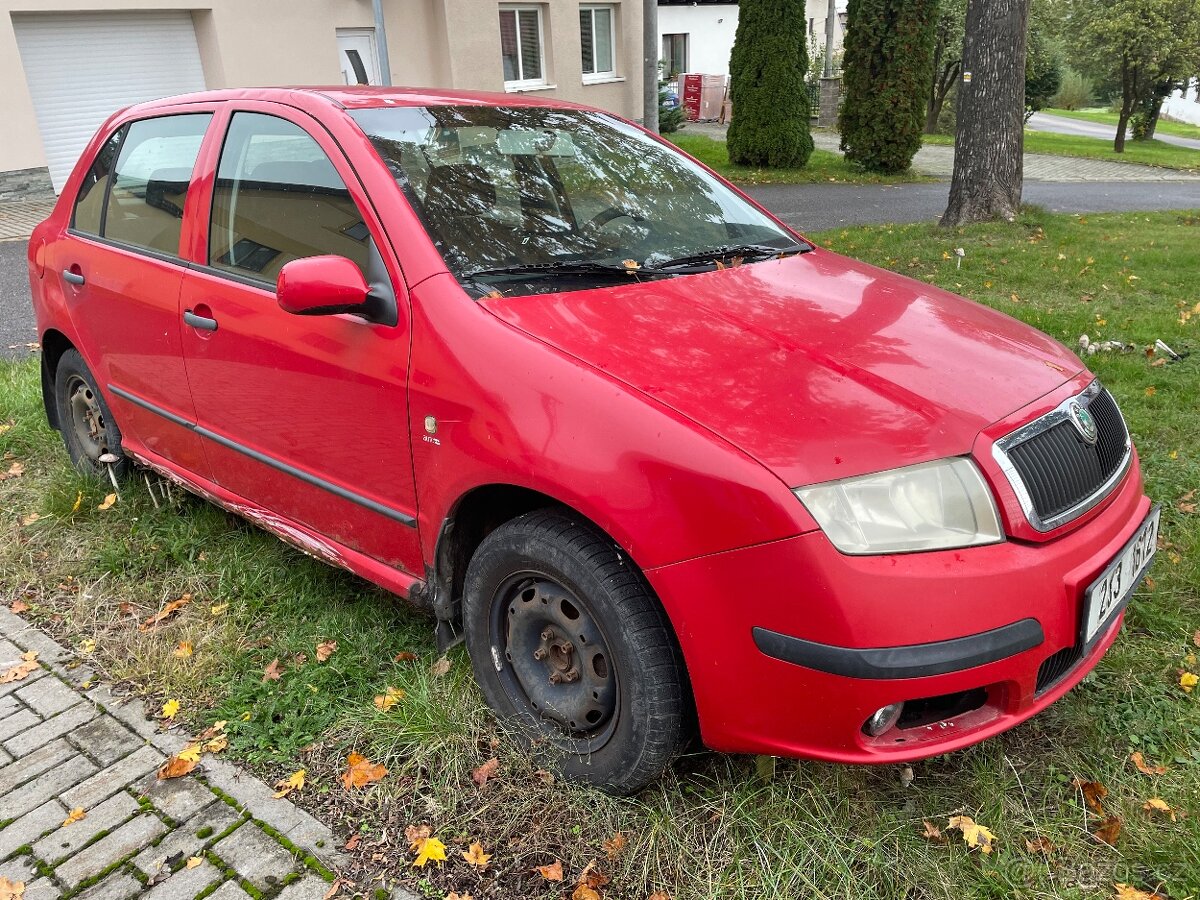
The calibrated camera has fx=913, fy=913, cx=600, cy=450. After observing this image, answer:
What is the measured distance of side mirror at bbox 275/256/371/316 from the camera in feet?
7.86

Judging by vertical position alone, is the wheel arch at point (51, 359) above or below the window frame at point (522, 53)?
below

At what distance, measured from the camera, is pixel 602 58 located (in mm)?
20641

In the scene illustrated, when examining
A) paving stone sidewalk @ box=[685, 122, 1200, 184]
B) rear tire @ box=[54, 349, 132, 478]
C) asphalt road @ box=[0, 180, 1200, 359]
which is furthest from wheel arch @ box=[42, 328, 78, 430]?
paving stone sidewalk @ box=[685, 122, 1200, 184]

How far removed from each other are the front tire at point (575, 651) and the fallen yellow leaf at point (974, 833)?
731 mm

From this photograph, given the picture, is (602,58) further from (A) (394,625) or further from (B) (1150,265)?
(A) (394,625)

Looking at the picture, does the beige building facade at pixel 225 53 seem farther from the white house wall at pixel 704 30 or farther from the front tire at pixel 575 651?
the white house wall at pixel 704 30

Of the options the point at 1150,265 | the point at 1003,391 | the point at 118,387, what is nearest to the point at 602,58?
the point at 1150,265

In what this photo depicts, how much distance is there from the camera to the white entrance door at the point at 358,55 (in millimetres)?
16016

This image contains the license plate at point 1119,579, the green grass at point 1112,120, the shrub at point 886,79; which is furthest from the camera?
the green grass at point 1112,120

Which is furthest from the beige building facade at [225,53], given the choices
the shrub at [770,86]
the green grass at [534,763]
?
the green grass at [534,763]

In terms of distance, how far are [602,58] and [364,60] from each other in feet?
20.8

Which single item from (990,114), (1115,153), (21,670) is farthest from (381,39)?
(1115,153)

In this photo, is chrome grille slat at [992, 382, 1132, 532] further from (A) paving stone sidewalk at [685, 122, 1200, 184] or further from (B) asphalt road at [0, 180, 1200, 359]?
(A) paving stone sidewalk at [685, 122, 1200, 184]

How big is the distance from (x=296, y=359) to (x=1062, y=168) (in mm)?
20860
